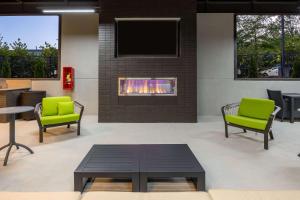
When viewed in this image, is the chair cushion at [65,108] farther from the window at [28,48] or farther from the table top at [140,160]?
the window at [28,48]

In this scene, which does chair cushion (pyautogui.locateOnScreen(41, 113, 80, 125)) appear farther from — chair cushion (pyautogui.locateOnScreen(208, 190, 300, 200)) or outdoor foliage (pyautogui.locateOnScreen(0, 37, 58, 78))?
chair cushion (pyautogui.locateOnScreen(208, 190, 300, 200))

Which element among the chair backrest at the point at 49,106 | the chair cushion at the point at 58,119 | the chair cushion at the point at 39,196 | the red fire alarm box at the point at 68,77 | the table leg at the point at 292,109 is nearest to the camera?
the chair cushion at the point at 39,196

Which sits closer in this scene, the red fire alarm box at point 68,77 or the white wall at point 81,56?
the red fire alarm box at point 68,77


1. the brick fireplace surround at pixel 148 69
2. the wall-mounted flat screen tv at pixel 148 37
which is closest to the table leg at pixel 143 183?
the brick fireplace surround at pixel 148 69

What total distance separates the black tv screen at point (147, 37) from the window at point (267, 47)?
2.47m

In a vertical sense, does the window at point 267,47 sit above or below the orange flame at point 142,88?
above

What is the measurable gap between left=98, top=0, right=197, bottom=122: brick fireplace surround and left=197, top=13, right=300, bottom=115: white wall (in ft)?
3.98

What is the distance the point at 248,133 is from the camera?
5793mm

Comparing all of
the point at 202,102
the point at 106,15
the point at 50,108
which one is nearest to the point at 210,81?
the point at 202,102

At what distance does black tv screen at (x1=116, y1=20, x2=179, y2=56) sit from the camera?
7.28 m

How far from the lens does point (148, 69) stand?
23.7 ft

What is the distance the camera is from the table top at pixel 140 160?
2848 mm

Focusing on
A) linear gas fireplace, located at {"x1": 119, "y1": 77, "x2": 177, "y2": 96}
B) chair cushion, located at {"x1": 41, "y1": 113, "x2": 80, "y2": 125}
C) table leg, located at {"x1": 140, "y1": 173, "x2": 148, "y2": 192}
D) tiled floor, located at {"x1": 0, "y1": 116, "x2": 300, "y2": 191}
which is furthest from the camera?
linear gas fireplace, located at {"x1": 119, "y1": 77, "x2": 177, "y2": 96}

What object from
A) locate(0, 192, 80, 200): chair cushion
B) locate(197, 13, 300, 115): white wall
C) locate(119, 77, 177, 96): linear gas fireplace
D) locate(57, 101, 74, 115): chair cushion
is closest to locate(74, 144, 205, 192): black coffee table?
locate(0, 192, 80, 200): chair cushion
